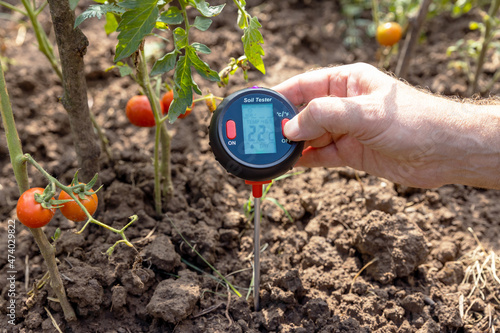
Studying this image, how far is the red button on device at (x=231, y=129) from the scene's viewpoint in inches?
62.7

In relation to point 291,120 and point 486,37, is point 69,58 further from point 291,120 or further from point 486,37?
point 486,37

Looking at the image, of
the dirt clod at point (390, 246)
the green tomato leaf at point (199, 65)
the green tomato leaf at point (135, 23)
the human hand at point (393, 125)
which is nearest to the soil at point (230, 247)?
the dirt clod at point (390, 246)

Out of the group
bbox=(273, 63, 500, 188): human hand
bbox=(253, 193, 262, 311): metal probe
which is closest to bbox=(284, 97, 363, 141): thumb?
Answer: bbox=(273, 63, 500, 188): human hand

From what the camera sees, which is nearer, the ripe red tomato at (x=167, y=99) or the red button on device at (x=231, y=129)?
the red button on device at (x=231, y=129)

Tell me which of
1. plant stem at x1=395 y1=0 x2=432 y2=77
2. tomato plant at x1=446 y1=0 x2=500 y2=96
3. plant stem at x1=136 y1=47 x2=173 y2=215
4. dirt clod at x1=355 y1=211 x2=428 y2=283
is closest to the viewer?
plant stem at x1=136 y1=47 x2=173 y2=215

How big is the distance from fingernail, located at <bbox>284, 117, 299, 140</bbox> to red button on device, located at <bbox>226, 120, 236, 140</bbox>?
0.18m

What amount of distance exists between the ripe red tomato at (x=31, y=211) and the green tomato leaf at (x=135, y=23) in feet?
1.65

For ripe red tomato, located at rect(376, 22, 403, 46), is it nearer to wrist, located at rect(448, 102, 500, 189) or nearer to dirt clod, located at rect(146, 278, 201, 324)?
wrist, located at rect(448, 102, 500, 189)

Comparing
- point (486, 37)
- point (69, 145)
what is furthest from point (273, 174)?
point (486, 37)

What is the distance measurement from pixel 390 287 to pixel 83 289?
1167 mm

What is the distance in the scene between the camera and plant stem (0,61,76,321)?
4.51ft

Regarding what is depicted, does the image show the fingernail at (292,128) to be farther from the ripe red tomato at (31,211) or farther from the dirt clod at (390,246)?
the ripe red tomato at (31,211)

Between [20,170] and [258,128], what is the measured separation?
78 centimetres

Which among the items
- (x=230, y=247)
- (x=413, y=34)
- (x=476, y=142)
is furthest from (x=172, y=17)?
(x=413, y=34)
